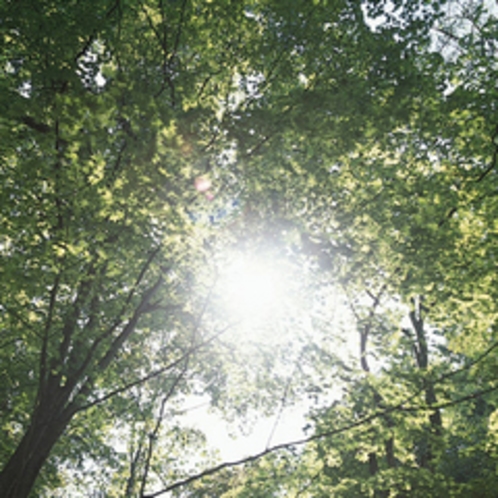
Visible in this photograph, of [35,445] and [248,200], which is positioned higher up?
[248,200]

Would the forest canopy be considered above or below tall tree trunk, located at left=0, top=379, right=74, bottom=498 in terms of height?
above

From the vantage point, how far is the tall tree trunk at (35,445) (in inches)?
225

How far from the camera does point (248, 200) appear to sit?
8008mm

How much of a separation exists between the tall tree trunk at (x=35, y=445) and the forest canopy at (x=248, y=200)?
38mm

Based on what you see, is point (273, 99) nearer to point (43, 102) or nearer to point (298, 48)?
point (298, 48)

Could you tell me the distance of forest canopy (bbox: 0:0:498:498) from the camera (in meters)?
5.40

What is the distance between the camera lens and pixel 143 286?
9562mm

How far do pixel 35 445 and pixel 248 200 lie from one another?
18.8ft

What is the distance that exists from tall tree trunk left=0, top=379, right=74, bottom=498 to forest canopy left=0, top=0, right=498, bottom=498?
1.5 inches

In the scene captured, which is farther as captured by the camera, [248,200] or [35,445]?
[248,200]

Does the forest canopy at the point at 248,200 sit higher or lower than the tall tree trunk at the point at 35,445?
higher

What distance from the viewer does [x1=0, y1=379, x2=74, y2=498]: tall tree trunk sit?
5.71m

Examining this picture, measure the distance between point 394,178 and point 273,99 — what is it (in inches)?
133

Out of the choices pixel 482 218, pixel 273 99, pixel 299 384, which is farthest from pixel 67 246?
pixel 482 218
